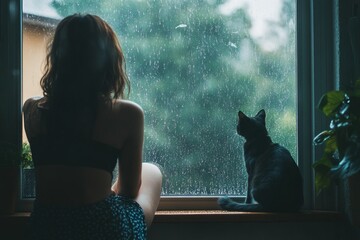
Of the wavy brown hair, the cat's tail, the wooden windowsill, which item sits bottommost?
the wooden windowsill

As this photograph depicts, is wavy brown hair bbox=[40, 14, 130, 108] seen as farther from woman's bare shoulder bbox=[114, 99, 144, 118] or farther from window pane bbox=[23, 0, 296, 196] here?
window pane bbox=[23, 0, 296, 196]

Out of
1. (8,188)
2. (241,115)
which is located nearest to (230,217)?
(241,115)

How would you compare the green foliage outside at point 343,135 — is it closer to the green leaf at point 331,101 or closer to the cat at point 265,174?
the green leaf at point 331,101

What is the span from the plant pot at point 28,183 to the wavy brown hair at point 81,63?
0.61 metres

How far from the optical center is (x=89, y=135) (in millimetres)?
1420

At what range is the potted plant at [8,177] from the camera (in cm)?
184

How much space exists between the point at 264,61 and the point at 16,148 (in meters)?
1.09

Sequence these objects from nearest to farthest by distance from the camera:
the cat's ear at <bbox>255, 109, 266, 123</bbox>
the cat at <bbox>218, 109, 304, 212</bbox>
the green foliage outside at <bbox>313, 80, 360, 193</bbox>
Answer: the green foliage outside at <bbox>313, 80, 360, 193</bbox> → the cat at <bbox>218, 109, 304, 212</bbox> → the cat's ear at <bbox>255, 109, 266, 123</bbox>

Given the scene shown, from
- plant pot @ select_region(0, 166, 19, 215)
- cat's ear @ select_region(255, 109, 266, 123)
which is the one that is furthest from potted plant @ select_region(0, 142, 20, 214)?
cat's ear @ select_region(255, 109, 266, 123)

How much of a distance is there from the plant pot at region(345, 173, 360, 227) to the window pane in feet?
1.35

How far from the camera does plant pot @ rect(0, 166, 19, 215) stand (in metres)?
1.84

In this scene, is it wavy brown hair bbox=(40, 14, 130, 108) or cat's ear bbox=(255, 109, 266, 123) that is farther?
cat's ear bbox=(255, 109, 266, 123)

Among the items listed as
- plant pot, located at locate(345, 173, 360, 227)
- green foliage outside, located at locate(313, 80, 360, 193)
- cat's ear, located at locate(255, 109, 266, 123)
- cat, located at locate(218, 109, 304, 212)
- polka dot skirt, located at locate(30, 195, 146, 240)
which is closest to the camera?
polka dot skirt, located at locate(30, 195, 146, 240)

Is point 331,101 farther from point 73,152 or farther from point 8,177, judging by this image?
point 8,177
